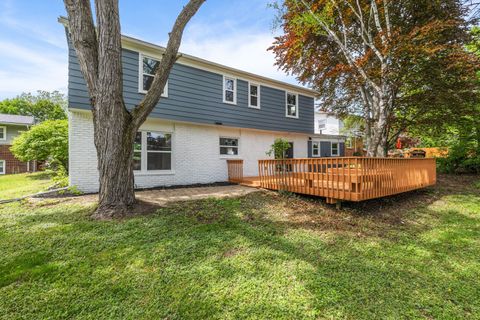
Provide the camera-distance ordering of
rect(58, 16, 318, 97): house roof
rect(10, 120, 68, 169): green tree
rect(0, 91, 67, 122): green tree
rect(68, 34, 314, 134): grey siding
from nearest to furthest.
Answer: rect(68, 34, 314, 134): grey siding, rect(58, 16, 318, 97): house roof, rect(10, 120, 68, 169): green tree, rect(0, 91, 67, 122): green tree

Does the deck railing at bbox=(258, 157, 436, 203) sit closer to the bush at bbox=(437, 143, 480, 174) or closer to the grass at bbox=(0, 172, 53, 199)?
the bush at bbox=(437, 143, 480, 174)

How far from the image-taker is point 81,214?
436cm

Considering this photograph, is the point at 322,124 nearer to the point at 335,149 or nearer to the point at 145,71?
the point at 335,149

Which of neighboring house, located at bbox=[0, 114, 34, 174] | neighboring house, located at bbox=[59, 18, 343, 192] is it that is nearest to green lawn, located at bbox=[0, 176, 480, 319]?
neighboring house, located at bbox=[59, 18, 343, 192]

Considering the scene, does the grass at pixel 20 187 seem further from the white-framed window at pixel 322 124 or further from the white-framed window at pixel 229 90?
the white-framed window at pixel 322 124

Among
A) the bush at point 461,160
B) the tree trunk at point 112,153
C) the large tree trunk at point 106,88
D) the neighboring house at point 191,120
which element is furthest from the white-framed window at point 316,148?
the tree trunk at point 112,153

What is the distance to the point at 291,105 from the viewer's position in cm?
1181

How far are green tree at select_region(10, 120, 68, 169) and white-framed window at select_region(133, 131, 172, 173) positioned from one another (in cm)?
Result: 604

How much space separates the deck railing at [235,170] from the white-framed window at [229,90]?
2798mm

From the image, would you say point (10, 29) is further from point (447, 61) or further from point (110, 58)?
point (447, 61)

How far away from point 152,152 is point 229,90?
4.48 metres

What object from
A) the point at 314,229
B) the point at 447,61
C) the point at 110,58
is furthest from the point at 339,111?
the point at 110,58

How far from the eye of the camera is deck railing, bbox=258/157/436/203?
4.64 meters

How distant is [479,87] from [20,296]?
45.0 ft
